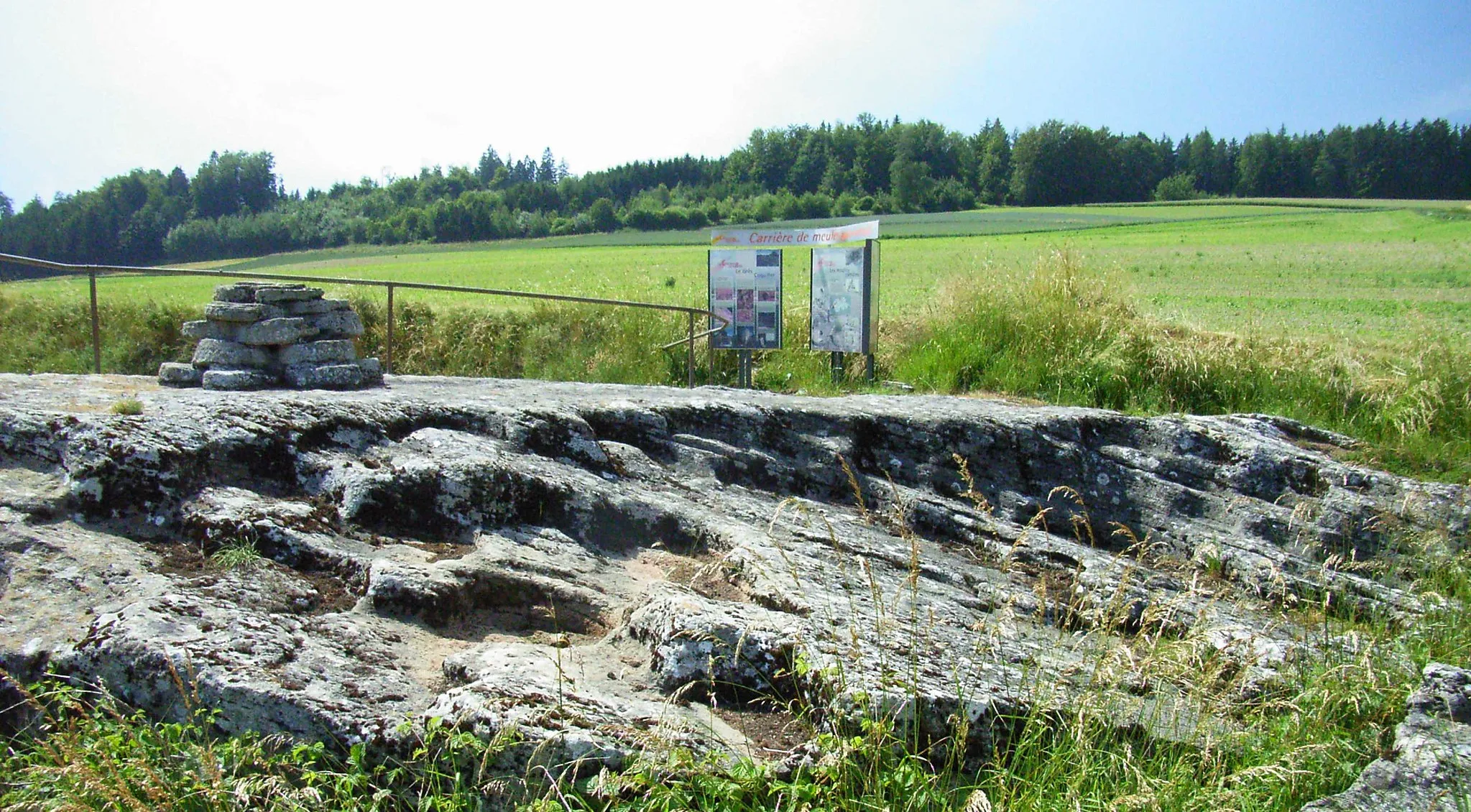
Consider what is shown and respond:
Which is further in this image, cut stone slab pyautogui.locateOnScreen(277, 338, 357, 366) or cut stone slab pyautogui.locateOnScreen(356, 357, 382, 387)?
cut stone slab pyautogui.locateOnScreen(356, 357, 382, 387)

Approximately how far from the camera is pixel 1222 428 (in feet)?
28.7

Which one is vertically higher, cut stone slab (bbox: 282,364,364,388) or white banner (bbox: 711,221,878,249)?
white banner (bbox: 711,221,878,249)

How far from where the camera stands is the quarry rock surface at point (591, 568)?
3.32 meters

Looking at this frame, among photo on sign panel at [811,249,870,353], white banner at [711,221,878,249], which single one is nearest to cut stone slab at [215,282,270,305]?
white banner at [711,221,878,249]

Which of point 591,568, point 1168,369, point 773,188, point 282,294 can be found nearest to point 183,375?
point 282,294

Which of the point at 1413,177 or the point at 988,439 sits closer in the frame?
the point at 988,439

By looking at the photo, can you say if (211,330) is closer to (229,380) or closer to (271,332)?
(271,332)

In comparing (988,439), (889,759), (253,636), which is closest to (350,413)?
(253,636)

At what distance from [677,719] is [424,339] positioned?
13.7 meters

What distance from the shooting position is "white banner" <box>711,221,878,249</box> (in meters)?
13.0

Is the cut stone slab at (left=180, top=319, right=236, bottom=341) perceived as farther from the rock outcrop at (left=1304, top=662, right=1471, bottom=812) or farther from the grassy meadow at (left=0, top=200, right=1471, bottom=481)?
the rock outcrop at (left=1304, top=662, right=1471, bottom=812)

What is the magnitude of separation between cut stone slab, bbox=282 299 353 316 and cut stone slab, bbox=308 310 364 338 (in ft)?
0.11

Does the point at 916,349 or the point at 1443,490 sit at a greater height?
the point at 916,349

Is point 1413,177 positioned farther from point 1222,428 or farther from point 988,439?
point 988,439
